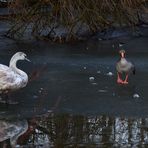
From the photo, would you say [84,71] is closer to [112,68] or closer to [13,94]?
[112,68]

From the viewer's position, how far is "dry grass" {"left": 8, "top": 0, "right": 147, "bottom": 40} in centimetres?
1421

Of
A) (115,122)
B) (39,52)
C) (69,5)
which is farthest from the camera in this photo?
(69,5)

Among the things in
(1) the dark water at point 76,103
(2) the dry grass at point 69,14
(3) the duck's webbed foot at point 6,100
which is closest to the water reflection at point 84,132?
(1) the dark water at point 76,103

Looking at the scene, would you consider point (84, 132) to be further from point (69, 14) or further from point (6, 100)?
point (69, 14)

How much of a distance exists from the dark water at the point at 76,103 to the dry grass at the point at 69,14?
127 centimetres

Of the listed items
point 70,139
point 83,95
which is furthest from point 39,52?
point 70,139

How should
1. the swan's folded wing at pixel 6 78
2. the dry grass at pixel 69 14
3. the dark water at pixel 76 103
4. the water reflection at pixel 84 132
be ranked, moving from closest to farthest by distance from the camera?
the water reflection at pixel 84 132 → the dark water at pixel 76 103 → the swan's folded wing at pixel 6 78 → the dry grass at pixel 69 14

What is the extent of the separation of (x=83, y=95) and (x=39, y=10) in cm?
605

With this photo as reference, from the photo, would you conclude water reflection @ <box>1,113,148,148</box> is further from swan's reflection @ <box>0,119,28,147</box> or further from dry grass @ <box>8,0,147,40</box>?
dry grass @ <box>8,0,147,40</box>

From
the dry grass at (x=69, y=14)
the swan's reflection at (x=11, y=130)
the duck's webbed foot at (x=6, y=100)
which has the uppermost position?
the dry grass at (x=69, y=14)

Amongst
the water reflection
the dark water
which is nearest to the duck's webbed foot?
the dark water

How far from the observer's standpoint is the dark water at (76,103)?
697 centimetres

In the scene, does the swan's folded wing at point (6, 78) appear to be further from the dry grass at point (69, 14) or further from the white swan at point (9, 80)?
the dry grass at point (69, 14)

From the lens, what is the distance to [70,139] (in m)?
6.85
